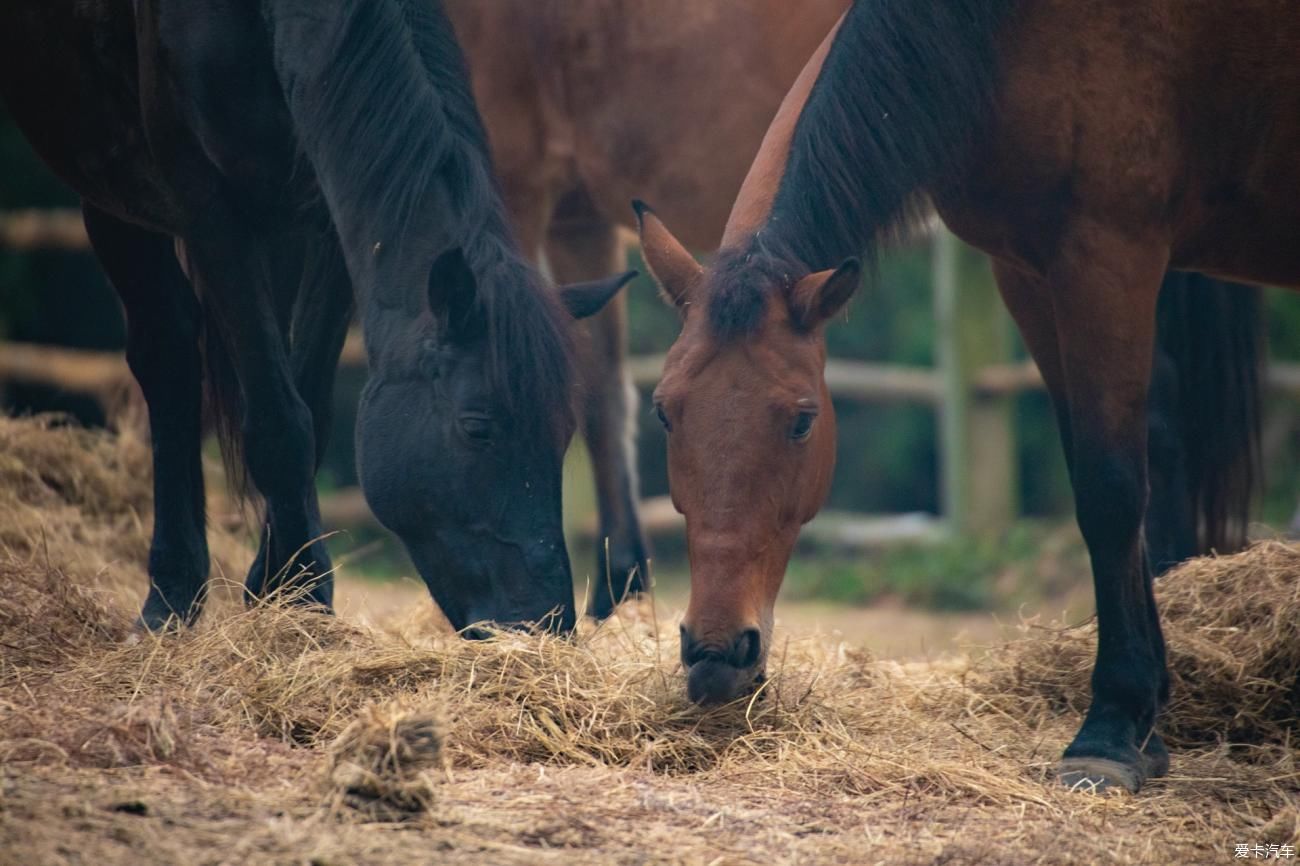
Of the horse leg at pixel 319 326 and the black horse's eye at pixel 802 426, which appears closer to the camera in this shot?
the black horse's eye at pixel 802 426

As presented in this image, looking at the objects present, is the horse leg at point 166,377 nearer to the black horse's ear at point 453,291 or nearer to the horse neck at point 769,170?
the black horse's ear at point 453,291

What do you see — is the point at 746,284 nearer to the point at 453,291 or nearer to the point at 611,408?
the point at 453,291

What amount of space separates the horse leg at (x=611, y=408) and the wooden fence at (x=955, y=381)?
8.26 ft

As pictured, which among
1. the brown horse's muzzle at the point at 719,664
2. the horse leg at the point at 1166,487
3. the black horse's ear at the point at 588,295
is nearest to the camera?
the brown horse's muzzle at the point at 719,664

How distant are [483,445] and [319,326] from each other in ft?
3.62

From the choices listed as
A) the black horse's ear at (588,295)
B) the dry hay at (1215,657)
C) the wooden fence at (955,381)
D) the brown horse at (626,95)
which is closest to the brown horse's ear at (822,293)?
the black horse's ear at (588,295)

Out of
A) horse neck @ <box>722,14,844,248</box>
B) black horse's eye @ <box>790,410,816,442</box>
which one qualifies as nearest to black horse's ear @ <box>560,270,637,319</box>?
horse neck @ <box>722,14,844,248</box>

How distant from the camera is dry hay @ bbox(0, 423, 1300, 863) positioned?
224 cm

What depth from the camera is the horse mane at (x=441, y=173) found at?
295 centimetres

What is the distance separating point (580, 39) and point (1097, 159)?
2.02 meters

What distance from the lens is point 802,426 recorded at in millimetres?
2957

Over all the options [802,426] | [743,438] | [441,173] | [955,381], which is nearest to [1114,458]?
[802,426]

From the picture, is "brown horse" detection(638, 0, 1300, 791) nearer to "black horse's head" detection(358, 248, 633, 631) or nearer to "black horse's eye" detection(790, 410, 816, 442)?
"black horse's eye" detection(790, 410, 816, 442)

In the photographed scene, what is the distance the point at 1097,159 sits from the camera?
3.04 metres
